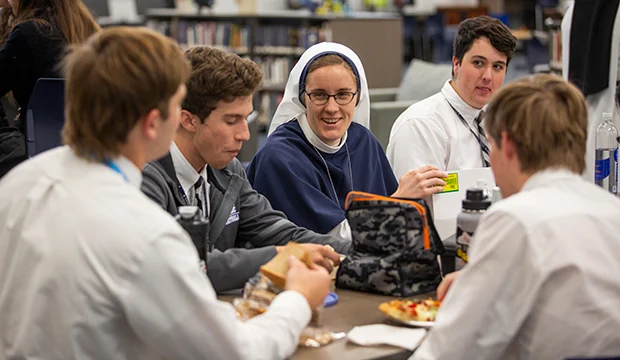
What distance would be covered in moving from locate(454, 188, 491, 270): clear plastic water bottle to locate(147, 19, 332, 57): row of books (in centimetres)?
763

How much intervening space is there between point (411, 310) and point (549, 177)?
44 cm

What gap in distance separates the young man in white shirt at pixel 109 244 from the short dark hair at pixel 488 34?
2030mm

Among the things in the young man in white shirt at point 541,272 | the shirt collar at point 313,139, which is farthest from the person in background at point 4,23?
the young man in white shirt at point 541,272

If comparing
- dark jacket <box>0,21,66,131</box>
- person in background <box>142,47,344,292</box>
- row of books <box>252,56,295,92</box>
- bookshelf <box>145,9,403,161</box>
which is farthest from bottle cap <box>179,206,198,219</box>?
row of books <box>252,56,295,92</box>

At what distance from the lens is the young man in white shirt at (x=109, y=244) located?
1.36 m

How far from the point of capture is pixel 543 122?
5.19ft

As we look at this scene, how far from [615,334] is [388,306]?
0.51 meters

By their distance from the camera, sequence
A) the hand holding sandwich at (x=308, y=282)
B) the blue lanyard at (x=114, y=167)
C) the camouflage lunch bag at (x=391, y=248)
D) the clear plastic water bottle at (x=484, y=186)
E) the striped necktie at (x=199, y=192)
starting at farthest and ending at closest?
the striped necktie at (x=199, y=192)
the clear plastic water bottle at (x=484, y=186)
the camouflage lunch bag at (x=391, y=248)
the hand holding sandwich at (x=308, y=282)
the blue lanyard at (x=114, y=167)

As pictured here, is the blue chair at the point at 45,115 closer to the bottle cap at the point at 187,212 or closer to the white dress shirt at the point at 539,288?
the bottle cap at the point at 187,212

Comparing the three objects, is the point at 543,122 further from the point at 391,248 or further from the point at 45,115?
the point at 45,115

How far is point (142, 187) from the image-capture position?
211 cm

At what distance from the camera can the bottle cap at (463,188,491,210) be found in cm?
203

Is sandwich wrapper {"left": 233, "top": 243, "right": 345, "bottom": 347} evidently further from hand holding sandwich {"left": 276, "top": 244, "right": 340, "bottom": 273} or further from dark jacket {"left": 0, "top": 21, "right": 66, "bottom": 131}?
dark jacket {"left": 0, "top": 21, "right": 66, "bottom": 131}

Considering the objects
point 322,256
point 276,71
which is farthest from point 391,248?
point 276,71
